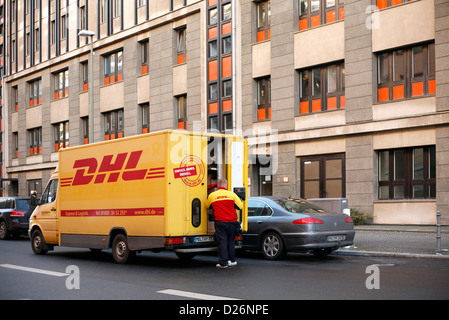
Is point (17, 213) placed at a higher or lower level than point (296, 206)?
lower

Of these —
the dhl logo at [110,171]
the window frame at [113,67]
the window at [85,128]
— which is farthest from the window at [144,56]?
the dhl logo at [110,171]

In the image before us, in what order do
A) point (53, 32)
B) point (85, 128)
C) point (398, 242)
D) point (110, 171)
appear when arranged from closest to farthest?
point (110, 171) < point (398, 242) < point (85, 128) < point (53, 32)

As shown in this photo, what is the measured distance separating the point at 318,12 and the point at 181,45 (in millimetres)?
9506

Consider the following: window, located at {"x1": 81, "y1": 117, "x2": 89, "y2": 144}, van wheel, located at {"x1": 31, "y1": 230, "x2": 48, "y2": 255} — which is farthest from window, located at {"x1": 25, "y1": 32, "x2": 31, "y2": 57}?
van wheel, located at {"x1": 31, "y1": 230, "x2": 48, "y2": 255}

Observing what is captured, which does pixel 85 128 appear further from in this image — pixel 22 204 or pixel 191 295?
pixel 191 295

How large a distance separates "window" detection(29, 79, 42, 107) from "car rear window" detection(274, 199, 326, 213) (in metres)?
34.7

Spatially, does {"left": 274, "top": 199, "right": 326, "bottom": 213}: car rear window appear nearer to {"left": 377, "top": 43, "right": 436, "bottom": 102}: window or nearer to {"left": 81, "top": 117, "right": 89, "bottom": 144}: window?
{"left": 377, "top": 43, "right": 436, "bottom": 102}: window

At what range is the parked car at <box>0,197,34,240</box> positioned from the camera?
71.4 feet

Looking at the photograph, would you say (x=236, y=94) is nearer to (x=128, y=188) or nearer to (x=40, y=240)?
(x=40, y=240)

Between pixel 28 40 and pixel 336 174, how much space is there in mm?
30593

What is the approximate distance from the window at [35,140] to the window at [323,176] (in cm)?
2480

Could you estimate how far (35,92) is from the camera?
148 feet

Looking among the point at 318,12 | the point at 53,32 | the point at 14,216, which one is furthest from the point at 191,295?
the point at 53,32

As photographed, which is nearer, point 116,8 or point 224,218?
point 224,218
